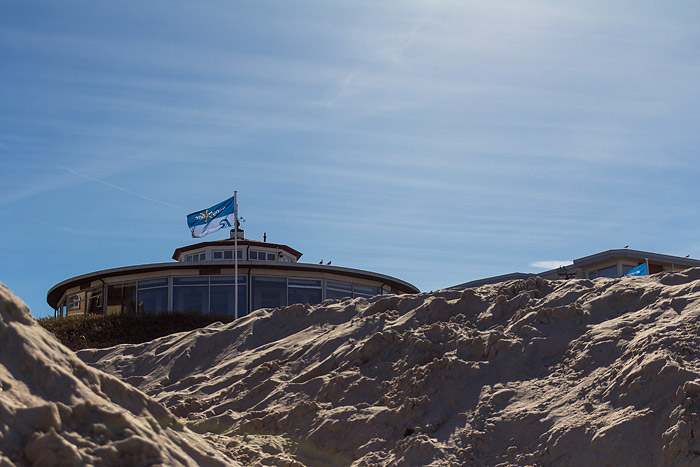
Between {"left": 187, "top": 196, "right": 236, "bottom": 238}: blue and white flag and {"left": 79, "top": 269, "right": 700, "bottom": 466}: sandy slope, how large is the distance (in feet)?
46.6

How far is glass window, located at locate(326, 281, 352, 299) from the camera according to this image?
28.2 metres

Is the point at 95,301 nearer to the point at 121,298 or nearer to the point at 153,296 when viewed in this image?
the point at 121,298

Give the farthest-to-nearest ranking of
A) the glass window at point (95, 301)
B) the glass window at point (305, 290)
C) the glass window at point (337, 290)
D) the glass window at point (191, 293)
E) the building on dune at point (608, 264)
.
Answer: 1. the building on dune at point (608, 264)
2. the glass window at point (95, 301)
3. the glass window at point (337, 290)
4. the glass window at point (305, 290)
5. the glass window at point (191, 293)

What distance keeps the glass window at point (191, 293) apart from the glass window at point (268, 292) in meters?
1.70

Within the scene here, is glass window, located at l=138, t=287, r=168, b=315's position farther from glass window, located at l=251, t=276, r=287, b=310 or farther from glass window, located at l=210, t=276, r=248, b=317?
glass window, located at l=251, t=276, r=287, b=310

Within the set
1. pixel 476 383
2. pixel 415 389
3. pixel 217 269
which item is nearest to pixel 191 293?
pixel 217 269

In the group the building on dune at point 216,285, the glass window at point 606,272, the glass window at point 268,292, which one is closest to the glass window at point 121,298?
the building on dune at point 216,285

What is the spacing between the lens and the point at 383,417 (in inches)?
385

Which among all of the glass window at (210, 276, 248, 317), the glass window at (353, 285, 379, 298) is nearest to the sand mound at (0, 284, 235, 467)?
the glass window at (210, 276, 248, 317)

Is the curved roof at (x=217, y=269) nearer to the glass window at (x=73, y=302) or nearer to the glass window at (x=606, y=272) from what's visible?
the glass window at (x=73, y=302)

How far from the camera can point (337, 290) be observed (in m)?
28.4

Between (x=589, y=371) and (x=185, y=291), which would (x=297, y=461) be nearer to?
(x=589, y=371)

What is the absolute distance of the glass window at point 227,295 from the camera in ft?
89.3

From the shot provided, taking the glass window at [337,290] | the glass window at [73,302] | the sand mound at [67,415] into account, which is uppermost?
the glass window at [73,302]
